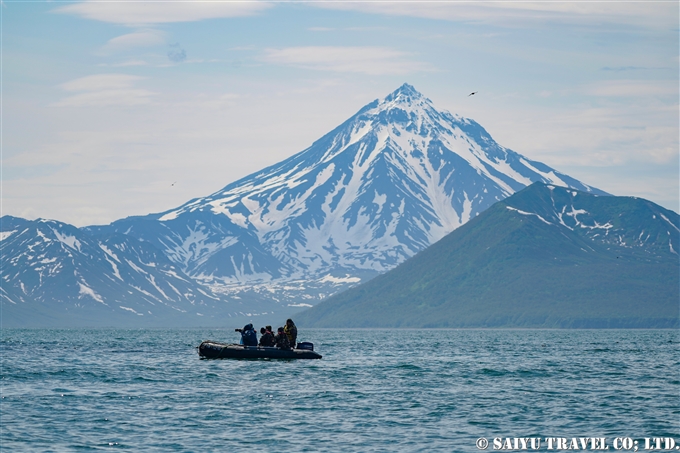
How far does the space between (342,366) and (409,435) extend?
50144mm

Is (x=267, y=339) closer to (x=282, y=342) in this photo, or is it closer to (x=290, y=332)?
(x=282, y=342)

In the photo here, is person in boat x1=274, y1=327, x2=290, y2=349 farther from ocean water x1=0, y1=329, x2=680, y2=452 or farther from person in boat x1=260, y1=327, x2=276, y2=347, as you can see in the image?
ocean water x1=0, y1=329, x2=680, y2=452

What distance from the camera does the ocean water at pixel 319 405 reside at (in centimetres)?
5578

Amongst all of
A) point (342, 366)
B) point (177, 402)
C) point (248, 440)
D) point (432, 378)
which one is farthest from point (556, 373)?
point (248, 440)

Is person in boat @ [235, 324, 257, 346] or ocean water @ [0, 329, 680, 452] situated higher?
person in boat @ [235, 324, 257, 346]

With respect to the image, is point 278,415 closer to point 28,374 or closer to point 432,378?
point 432,378

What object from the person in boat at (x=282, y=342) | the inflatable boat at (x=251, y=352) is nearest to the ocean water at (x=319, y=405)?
the inflatable boat at (x=251, y=352)

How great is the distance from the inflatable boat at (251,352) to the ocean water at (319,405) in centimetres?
107

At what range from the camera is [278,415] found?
2554 inches

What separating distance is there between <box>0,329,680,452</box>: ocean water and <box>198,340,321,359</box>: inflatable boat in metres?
1.07

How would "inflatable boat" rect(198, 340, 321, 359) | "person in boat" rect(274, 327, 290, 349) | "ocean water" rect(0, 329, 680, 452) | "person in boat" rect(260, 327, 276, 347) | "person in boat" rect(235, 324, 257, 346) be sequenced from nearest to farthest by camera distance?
"ocean water" rect(0, 329, 680, 452)
"inflatable boat" rect(198, 340, 321, 359)
"person in boat" rect(274, 327, 290, 349)
"person in boat" rect(260, 327, 276, 347)
"person in boat" rect(235, 324, 257, 346)

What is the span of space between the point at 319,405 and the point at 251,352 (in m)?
37.5

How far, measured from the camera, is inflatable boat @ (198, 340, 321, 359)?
10644 cm

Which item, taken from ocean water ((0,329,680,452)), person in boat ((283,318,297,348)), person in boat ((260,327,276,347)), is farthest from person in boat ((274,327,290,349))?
ocean water ((0,329,680,452))
